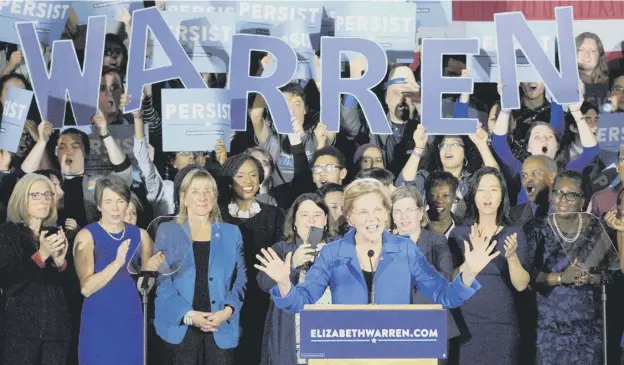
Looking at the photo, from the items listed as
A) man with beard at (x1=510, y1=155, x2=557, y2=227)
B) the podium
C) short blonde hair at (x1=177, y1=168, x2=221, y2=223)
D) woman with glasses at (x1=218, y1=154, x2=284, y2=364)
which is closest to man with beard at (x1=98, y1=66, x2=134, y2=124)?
woman with glasses at (x1=218, y1=154, x2=284, y2=364)

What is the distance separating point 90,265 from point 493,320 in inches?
81.4

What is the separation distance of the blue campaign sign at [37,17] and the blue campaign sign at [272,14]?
108 centimetres

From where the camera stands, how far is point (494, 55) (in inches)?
285

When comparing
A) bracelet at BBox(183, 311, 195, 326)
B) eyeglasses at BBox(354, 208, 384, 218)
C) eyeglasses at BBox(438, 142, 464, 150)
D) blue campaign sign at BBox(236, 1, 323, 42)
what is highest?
blue campaign sign at BBox(236, 1, 323, 42)

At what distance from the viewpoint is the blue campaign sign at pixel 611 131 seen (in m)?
7.03

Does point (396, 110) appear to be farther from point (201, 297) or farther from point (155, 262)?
point (155, 262)

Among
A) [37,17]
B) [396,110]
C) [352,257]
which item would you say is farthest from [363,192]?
[37,17]

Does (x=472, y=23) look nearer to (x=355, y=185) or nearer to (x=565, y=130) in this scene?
(x=565, y=130)

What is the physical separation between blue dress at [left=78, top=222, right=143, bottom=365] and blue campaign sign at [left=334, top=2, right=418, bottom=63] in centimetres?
193

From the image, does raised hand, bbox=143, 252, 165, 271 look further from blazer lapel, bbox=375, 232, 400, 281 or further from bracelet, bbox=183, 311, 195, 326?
blazer lapel, bbox=375, 232, 400, 281

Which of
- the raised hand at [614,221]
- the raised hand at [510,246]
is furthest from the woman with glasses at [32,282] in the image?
the raised hand at [614,221]

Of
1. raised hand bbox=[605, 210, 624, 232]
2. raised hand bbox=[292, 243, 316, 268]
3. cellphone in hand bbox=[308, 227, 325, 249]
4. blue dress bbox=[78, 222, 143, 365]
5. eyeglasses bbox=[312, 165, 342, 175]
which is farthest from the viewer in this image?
eyeglasses bbox=[312, 165, 342, 175]

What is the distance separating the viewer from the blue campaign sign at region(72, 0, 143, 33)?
7.25m

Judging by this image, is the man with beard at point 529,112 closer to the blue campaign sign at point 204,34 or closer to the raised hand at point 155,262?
the blue campaign sign at point 204,34
